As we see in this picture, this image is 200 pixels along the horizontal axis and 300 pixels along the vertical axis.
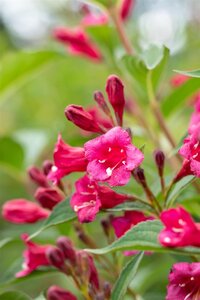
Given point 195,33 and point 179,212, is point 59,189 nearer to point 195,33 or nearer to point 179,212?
point 179,212

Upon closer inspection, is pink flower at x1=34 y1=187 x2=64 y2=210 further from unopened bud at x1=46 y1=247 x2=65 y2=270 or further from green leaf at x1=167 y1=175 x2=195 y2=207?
green leaf at x1=167 y1=175 x2=195 y2=207

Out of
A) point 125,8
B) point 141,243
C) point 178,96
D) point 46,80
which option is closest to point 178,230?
point 141,243

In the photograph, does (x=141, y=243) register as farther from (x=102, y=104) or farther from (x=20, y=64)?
(x=20, y=64)

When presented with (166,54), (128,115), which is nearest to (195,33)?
(128,115)

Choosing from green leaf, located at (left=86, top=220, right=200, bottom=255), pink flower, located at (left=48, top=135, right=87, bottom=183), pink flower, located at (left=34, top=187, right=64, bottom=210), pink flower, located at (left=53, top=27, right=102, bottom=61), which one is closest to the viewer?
green leaf, located at (left=86, top=220, right=200, bottom=255)

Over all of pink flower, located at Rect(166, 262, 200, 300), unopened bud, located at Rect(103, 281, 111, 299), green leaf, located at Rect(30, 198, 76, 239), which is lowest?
pink flower, located at Rect(166, 262, 200, 300)

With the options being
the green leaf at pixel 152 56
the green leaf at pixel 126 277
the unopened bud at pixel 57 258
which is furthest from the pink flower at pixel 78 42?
the green leaf at pixel 126 277

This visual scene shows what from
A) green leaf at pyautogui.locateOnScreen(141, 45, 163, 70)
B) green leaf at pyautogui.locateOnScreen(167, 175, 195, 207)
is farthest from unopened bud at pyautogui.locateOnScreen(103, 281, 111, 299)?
green leaf at pyautogui.locateOnScreen(141, 45, 163, 70)
